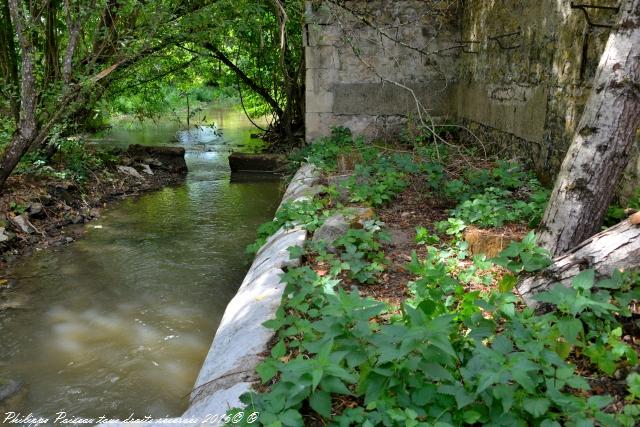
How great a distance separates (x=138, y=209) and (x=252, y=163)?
8.60 feet

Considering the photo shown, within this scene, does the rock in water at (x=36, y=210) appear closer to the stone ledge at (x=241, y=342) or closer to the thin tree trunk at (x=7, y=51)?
the thin tree trunk at (x=7, y=51)

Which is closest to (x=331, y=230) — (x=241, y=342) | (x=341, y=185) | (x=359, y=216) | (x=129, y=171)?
(x=359, y=216)

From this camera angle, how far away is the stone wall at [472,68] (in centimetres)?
424

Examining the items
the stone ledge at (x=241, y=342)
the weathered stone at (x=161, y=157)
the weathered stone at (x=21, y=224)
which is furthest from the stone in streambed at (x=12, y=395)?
the weathered stone at (x=161, y=157)

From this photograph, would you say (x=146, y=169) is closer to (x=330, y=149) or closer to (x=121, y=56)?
(x=121, y=56)

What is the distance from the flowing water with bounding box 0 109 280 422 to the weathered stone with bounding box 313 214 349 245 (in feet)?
3.20

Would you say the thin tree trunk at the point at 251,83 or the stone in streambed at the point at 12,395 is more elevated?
the thin tree trunk at the point at 251,83

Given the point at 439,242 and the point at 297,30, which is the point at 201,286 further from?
the point at 297,30

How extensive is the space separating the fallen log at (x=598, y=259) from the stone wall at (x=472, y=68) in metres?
1.17

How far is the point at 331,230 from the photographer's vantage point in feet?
12.2

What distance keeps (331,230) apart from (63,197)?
4.32m

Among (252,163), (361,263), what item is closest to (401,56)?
(252,163)

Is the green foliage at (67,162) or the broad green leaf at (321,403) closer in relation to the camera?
the broad green leaf at (321,403)

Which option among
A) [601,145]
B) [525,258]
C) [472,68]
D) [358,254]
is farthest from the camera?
[472,68]
